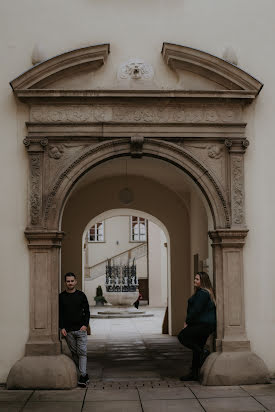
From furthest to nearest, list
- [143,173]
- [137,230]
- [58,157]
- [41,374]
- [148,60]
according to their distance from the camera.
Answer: [137,230] → [143,173] → [148,60] → [58,157] → [41,374]

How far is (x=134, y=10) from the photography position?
9203mm

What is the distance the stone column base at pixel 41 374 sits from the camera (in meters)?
8.09

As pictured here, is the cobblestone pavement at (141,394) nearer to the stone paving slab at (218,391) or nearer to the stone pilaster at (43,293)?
the stone paving slab at (218,391)

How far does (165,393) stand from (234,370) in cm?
112

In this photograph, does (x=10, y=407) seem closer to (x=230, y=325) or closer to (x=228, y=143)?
(x=230, y=325)

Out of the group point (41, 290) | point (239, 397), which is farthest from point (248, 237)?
point (41, 290)

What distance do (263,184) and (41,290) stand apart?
143 inches

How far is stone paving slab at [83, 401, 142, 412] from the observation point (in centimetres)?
690

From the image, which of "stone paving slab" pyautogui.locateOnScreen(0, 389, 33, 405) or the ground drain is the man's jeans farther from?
"stone paving slab" pyautogui.locateOnScreen(0, 389, 33, 405)

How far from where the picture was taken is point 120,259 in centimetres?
4009

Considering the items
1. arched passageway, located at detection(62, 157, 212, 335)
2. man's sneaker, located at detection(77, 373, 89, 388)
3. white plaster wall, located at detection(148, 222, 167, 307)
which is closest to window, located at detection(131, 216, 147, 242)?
white plaster wall, located at detection(148, 222, 167, 307)

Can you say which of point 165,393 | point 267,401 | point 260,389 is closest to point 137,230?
point 260,389

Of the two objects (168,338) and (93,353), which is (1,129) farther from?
(168,338)

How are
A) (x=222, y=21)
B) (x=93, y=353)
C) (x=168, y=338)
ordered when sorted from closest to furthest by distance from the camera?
(x=222, y=21)
(x=93, y=353)
(x=168, y=338)
